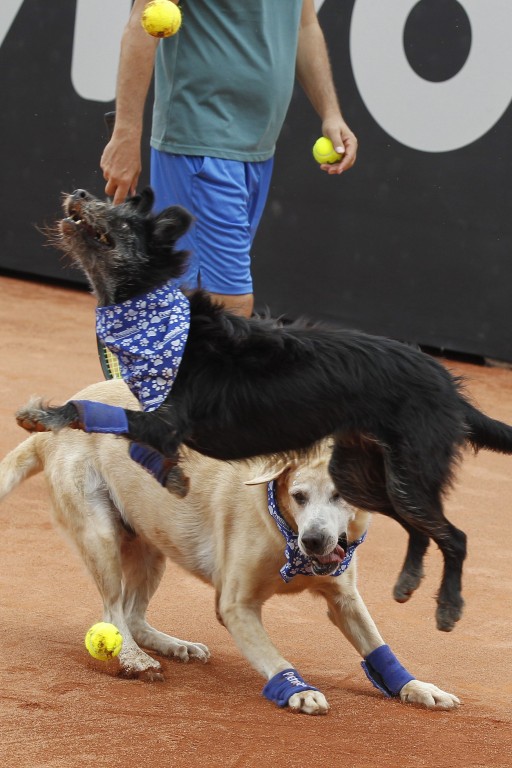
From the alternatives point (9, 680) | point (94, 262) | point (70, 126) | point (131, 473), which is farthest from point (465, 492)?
point (70, 126)

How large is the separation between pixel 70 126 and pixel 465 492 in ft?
20.3

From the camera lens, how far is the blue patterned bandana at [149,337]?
9.83 ft

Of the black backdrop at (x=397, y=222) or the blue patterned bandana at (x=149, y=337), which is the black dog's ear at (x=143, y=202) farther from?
the black backdrop at (x=397, y=222)

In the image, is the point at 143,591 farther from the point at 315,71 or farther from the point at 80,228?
the point at 315,71

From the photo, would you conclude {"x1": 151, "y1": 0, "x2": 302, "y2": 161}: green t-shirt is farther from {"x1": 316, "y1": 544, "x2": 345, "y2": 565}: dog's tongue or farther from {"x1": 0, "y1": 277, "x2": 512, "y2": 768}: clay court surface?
{"x1": 316, "y1": 544, "x2": 345, "y2": 565}: dog's tongue

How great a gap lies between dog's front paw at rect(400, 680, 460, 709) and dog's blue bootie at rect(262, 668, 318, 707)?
351 millimetres

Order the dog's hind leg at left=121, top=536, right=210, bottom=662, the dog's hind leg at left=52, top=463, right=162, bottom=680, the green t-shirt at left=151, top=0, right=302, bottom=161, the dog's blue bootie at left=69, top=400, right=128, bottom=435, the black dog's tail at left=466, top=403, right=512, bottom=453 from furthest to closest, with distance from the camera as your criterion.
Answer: the green t-shirt at left=151, top=0, right=302, bottom=161 → the dog's hind leg at left=121, top=536, right=210, bottom=662 → the dog's hind leg at left=52, top=463, right=162, bottom=680 → the black dog's tail at left=466, top=403, right=512, bottom=453 → the dog's blue bootie at left=69, top=400, right=128, bottom=435

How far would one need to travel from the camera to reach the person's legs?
466 cm

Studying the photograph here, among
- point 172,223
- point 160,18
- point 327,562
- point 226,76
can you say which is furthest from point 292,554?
point 226,76

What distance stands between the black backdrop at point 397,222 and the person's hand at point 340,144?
483cm

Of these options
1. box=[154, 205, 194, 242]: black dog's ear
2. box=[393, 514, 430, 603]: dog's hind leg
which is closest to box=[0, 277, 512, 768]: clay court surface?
box=[393, 514, 430, 603]: dog's hind leg

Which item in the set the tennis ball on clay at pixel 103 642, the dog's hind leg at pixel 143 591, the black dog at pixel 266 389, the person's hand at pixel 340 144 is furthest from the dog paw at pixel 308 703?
the person's hand at pixel 340 144

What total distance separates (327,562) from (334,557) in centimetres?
4

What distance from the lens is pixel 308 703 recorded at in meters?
3.75
